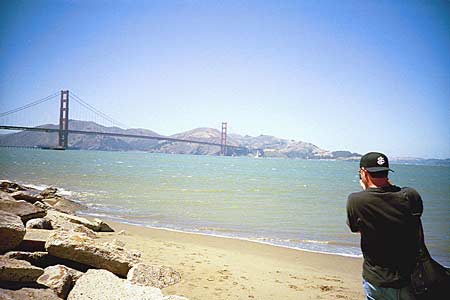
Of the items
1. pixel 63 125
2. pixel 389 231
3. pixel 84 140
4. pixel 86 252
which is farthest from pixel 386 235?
pixel 84 140

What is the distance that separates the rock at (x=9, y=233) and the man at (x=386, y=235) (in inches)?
130

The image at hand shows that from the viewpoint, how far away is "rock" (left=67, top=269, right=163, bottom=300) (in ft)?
10.7

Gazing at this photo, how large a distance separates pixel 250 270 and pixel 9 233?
10.7 feet

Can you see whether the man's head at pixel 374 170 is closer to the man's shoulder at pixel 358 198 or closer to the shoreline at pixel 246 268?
the man's shoulder at pixel 358 198

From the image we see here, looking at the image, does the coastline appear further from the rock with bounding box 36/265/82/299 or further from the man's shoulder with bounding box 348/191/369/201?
the man's shoulder with bounding box 348/191/369/201

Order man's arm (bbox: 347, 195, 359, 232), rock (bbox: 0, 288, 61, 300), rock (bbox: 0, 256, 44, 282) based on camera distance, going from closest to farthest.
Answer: man's arm (bbox: 347, 195, 359, 232)
rock (bbox: 0, 288, 61, 300)
rock (bbox: 0, 256, 44, 282)

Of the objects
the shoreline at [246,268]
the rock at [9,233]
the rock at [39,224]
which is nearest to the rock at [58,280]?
the rock at [9,233]

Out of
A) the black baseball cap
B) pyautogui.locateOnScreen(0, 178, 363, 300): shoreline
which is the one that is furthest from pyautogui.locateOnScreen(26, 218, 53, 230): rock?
the black baseball cap

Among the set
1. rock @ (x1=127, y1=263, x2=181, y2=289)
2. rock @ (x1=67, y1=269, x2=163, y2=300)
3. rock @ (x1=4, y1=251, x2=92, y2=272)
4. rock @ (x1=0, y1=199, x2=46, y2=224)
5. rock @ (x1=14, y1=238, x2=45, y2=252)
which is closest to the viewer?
rock @ (x1=67, y1=269, x2=163, y2=300)

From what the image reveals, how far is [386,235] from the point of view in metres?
1.95

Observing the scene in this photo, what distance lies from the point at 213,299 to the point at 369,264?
7.71 feet

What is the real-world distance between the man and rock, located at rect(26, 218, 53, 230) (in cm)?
528

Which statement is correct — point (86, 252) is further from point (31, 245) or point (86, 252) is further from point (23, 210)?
point (23, 210)

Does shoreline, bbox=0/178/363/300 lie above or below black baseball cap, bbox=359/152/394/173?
below
